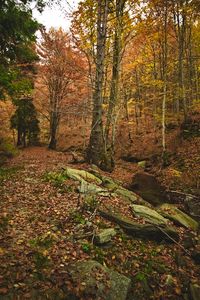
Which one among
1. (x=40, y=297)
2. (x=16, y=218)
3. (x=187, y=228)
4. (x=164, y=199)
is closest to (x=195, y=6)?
(x=164, y=199)

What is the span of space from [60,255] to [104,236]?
4.01ft

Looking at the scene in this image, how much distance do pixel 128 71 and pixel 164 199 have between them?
1293 cm

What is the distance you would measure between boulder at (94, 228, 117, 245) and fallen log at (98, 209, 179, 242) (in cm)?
54

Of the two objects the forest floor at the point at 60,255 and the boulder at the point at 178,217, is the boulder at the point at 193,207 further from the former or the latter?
the forest floor at the point at 60,255

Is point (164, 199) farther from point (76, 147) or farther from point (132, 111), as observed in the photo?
point (132, 111)

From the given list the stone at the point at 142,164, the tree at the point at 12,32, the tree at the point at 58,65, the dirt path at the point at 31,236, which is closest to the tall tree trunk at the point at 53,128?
→ the tree at the point at 58,65

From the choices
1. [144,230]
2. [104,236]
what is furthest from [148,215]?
[104,236]

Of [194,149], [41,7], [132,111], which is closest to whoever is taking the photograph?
[41,7]

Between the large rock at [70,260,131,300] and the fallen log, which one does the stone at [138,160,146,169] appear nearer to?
the fallen log

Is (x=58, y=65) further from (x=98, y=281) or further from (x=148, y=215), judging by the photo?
(x=98, y=281)

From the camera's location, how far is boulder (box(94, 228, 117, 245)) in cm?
552

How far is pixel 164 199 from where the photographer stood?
10.1 metres

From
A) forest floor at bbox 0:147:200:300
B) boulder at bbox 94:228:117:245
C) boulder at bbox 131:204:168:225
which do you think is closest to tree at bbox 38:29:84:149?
boulder at bbox 131:204:168:225

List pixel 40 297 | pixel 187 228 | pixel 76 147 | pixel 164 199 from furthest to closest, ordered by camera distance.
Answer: pixel 76 147 → pixel 164 199 → pixel 187 228 → pixel 40 297
